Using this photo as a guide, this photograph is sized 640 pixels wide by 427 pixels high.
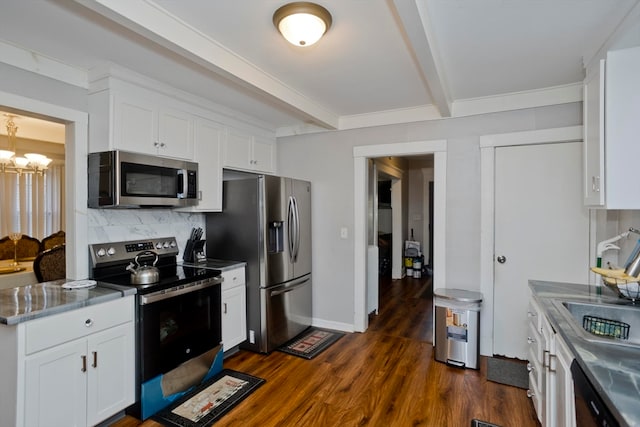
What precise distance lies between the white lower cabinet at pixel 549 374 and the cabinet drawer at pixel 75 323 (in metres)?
2.45

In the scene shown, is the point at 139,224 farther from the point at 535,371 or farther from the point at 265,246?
the point at 535,371

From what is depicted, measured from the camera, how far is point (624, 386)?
1065mm

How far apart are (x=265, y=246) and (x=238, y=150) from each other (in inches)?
44.0

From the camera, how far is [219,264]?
3047 mm

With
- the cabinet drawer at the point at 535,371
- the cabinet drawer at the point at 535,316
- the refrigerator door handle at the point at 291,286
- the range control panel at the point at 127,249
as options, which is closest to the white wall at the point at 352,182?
the refrigerator door handle at the point at 291,286

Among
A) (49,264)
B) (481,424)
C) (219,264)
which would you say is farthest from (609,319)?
(49,264)

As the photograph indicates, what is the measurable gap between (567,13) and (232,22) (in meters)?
1.82

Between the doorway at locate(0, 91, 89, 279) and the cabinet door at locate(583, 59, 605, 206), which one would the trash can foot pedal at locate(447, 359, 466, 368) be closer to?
the cabinet door at locate(583, 59, 605, 206)

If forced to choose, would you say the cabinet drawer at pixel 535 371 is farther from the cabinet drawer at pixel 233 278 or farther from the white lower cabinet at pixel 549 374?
the cabinet drawer at pixel 233 278

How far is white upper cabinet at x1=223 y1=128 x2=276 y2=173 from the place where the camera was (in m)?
3.38

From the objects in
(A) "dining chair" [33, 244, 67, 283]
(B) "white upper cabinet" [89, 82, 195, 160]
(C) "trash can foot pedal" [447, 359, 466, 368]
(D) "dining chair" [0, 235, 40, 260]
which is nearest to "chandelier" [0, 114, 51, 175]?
(D) "dining chair" [0, 235, 40, 260]

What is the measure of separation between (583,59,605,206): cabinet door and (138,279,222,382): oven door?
2.75 metres

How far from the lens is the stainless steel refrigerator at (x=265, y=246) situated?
3.12 metres

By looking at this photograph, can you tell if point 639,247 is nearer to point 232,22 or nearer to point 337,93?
point 337,93
